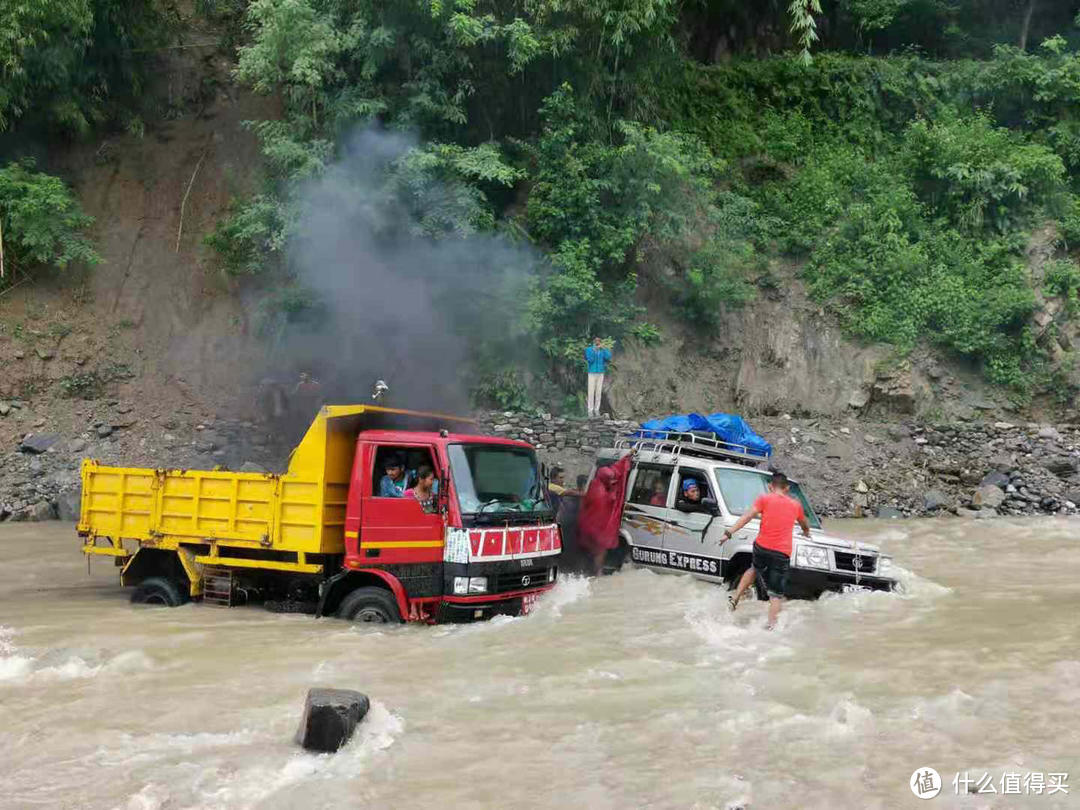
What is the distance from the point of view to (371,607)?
8.56 metres

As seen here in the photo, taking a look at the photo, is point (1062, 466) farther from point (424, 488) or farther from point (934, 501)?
point (424, 488)

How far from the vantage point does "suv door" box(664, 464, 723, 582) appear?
10242mm

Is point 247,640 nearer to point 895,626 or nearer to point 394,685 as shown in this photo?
point 394,685

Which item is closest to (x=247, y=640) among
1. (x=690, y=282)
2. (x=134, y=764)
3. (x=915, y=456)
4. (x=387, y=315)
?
(x=134, y=764)

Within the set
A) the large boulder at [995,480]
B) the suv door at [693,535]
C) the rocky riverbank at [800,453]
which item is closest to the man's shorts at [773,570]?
the suv door at [693,535]

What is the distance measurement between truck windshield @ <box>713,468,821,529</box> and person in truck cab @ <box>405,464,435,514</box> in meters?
3.58

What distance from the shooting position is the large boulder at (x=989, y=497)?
17.6 m

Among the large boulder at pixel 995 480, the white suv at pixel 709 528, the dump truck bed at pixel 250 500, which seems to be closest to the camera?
the dump truck bed at pixel 250 500

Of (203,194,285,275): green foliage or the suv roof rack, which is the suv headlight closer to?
the suv roof rack

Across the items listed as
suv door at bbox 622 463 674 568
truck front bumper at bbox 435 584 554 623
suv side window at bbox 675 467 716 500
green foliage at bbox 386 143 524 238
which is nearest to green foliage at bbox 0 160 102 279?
green foliage at bbox 386 143 524 238

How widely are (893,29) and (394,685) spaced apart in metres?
28.7

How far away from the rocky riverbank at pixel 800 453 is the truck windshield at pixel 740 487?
737cm

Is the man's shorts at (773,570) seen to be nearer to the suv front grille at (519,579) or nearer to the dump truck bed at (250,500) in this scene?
the suv front grille at (519,579)

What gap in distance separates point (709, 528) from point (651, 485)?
1124mm
